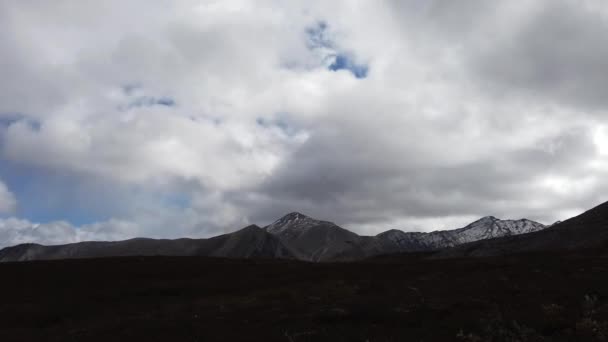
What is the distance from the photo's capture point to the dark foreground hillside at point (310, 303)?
26109 mm

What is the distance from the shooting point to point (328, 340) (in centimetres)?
2502

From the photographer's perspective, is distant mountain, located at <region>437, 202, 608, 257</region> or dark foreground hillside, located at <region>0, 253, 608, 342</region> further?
distant mountain, located at <region>437, 202, 608, 257</region>

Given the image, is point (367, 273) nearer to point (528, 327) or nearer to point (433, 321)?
point (433, 321)

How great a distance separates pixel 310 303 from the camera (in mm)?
39375

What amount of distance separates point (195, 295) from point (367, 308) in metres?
23.7

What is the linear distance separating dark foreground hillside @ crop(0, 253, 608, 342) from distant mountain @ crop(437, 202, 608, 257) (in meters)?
86.4

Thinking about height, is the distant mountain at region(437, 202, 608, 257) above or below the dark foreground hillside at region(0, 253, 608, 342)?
above

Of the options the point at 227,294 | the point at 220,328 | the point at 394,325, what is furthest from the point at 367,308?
the point at 227,294

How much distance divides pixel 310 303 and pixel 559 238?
130503 mm

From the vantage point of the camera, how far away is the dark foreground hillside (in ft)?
85.7

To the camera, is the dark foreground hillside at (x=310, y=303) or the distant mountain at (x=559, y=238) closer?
the dark foreground hillside at (x=310, y=303)

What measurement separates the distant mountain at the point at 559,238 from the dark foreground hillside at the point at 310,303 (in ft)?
283

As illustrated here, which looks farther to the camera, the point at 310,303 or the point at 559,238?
the point at 559,238

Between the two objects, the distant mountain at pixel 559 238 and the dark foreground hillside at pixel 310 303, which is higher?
the distant mountain at pixel 559 238
